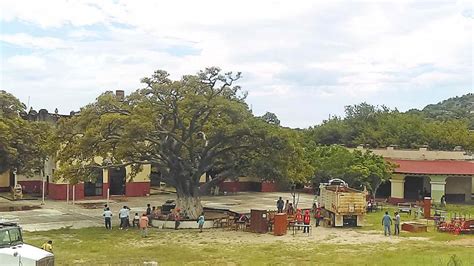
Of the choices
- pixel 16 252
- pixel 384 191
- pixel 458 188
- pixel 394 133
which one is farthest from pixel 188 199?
pixel 394 133

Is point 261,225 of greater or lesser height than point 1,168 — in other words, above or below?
below

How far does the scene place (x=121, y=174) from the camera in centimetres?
5288

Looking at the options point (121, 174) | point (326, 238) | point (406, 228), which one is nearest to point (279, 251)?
point (326, 238)

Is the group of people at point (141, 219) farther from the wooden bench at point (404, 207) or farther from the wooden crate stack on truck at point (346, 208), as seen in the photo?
the wooden bench at point (404, 207)

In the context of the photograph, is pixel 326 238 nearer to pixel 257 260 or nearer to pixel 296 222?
pixel 296 222

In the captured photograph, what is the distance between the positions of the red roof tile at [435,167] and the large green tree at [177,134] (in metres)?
19.6

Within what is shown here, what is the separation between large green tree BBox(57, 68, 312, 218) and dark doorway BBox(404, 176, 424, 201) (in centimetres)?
2308

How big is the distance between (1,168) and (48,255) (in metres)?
27.8

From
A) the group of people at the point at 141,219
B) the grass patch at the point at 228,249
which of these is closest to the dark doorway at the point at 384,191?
the grass patch at the point at 228,249

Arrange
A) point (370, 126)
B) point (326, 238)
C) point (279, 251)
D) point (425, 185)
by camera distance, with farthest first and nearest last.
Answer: point (370, 126)
point (425, 185)
point (326, 238)
point (279, 251)

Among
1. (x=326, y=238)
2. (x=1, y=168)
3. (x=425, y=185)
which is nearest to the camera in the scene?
(x=326, y=238)

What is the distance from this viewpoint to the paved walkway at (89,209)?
3447 cm

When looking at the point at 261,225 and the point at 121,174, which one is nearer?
the point at 261,225

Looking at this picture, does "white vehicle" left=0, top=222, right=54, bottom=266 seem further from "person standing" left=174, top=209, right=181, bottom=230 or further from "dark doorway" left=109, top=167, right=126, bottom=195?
"dark doorway" left=109, top=167, right=126, bottom=195
